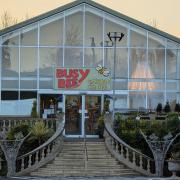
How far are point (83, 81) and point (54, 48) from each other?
2.53 metres

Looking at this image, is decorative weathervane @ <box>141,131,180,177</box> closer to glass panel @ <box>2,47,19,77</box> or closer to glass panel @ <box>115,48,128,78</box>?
glass panel @ <box>115,48,128,78</box>

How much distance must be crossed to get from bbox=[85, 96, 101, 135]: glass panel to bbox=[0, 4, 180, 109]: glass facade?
112 centimetres

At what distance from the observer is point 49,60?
36625 millimetres

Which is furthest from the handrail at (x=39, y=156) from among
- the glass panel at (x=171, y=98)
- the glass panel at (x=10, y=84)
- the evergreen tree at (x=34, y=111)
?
the glass panel at (x=171, y=98)

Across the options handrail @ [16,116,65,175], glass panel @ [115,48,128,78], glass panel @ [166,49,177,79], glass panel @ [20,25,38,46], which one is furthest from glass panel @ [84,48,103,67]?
handrail @ [16,116,65,175]

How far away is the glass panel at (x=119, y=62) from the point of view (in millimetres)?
36719

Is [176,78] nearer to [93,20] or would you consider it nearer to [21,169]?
[93,20]

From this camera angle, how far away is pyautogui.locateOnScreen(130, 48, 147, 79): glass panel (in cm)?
3694

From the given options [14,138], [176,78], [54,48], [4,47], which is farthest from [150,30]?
[14,138]

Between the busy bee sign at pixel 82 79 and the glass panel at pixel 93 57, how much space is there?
43 centimetres

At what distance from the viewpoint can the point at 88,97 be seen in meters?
36.2

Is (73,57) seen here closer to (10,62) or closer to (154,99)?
(10,62)

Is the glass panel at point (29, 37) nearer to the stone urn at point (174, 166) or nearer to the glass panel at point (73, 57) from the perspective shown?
the glass panel at point (73, 57)

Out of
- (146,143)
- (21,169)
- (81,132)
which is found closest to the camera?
(21,169)
